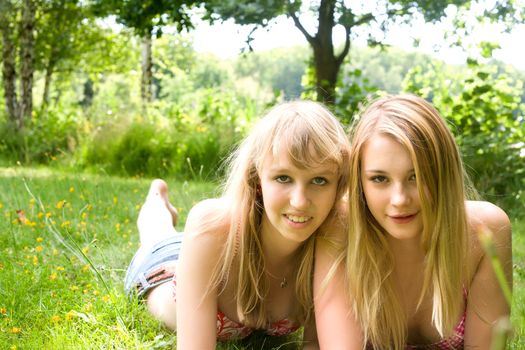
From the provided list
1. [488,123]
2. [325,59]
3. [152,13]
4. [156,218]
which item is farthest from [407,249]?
[152,13]

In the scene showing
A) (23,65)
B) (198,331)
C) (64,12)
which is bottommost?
(198,331)

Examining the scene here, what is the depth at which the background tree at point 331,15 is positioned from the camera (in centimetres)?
527

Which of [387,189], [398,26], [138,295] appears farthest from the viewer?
[398,26]

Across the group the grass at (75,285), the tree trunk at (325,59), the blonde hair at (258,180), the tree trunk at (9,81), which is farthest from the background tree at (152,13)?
the tree trunk at (9,81)

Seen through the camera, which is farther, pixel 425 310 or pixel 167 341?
pixel 167 341

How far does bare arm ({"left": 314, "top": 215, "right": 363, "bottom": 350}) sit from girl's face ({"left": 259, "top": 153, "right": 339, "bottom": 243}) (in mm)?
145

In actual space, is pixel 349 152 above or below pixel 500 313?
above

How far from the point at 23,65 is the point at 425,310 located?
9330 millimetres

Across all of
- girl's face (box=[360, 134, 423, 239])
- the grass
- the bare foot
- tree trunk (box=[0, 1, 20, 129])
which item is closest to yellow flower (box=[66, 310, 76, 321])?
the grass

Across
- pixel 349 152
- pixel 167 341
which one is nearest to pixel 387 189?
pixel 349 152

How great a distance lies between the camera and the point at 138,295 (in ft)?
9.13

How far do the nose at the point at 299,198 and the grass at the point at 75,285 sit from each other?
0.75m

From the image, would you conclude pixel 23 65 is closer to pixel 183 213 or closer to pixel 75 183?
pixel 75 183

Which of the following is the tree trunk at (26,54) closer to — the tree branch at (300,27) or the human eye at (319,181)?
the tree branch at (300,27)
